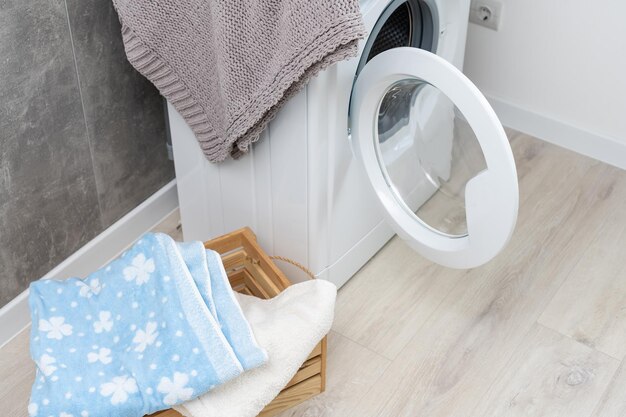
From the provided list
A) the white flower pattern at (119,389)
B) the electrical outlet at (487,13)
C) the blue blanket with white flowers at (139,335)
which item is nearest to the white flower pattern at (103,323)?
the blue blanket with white flowers at (139,335)

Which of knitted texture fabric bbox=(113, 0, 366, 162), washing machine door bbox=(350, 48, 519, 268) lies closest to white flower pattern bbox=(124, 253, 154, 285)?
knitted texture fabric bbox=(113, 0, 366, 162)

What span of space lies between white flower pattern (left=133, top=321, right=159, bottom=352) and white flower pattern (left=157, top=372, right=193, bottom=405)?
9 centimetres

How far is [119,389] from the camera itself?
4.22ft

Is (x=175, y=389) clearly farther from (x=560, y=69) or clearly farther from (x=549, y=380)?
(x=560, y=69)

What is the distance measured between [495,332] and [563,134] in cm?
77

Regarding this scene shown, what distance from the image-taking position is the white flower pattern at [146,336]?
1346 mm

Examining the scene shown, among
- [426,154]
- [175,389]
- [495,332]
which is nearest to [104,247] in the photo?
Answer: [175,389]

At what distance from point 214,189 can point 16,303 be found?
1.59 ft

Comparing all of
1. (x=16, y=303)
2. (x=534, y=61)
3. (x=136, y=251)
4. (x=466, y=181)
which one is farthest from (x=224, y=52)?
(x=534, y=61)

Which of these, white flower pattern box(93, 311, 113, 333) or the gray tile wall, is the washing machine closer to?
the gray tile wall

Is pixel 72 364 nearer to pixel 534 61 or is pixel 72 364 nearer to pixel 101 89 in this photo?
pixel 101 89

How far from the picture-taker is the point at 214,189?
174 cm

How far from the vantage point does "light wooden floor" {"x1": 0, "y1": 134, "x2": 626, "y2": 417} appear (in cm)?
156

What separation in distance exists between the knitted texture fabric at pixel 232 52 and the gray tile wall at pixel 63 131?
14cm
